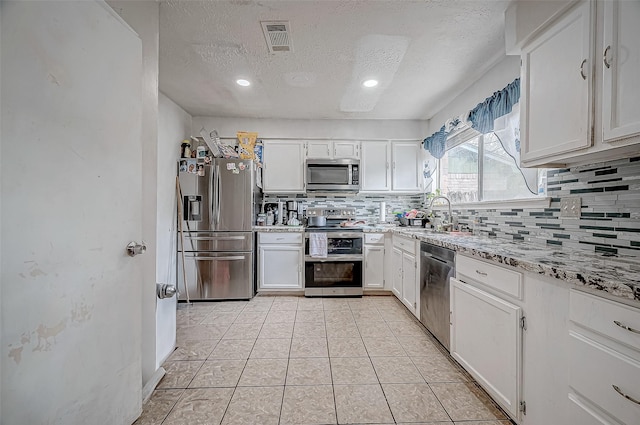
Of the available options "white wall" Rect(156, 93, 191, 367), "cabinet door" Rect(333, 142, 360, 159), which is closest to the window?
"cabinet door" Rect(333, 142, 360, 159)

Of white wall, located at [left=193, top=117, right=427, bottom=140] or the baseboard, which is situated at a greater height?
white wall, located at [left=193, top=117, right=427, bottom=140]

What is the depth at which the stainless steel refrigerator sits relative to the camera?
123 inches

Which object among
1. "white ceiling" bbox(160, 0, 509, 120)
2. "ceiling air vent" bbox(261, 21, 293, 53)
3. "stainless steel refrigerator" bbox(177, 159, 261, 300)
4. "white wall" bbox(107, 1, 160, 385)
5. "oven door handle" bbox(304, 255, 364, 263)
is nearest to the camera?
"white wall" bbox(107, 1, 160, 385)

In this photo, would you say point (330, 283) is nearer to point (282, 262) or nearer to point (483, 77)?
point (282, 262)

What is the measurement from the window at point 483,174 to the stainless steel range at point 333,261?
129 cm

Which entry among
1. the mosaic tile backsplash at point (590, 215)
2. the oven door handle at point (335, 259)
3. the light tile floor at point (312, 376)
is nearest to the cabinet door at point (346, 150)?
the oven door handle at point (335, 259)

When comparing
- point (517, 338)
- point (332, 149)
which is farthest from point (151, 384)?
point (332, 149)

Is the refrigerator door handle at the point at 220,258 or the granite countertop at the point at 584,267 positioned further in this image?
the refrigerator door handle at the point at 220,258

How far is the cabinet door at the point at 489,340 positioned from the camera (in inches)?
49.4

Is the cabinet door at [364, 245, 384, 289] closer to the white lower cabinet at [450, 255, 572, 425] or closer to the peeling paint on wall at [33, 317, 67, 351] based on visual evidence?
the white lower cabinet at [450, 255, 572, 425]

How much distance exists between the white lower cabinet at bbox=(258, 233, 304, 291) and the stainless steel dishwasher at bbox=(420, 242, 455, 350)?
1584 millimetres

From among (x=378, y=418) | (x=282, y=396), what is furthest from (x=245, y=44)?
(x=378, y=418)

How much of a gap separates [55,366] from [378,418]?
1.43 m

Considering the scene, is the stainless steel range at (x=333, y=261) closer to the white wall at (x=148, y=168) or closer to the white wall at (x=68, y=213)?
the white wall at (x=148, y=168)
